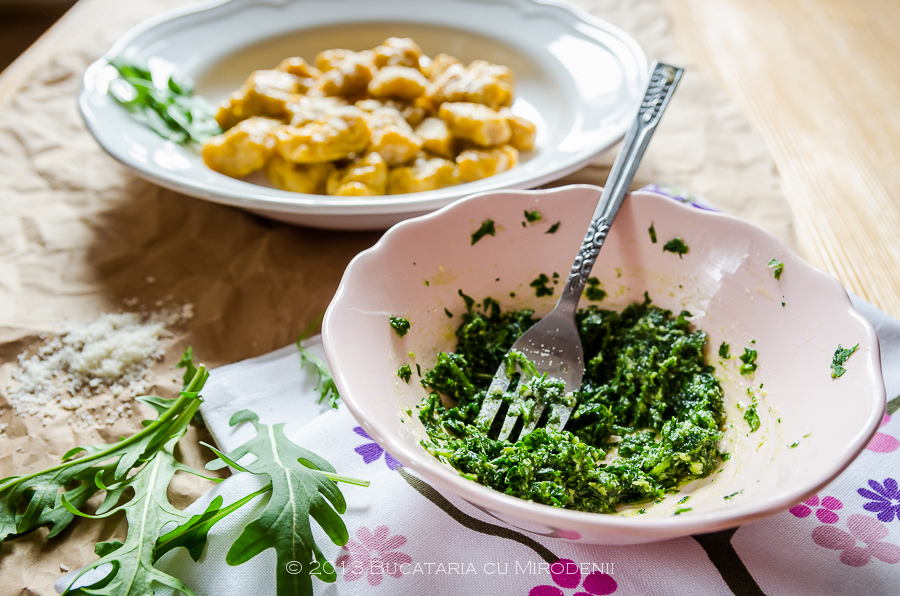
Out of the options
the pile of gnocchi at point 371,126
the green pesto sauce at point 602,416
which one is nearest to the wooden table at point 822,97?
the green pesto sauce at point 602,416

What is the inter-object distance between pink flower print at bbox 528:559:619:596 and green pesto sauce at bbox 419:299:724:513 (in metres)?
0.10

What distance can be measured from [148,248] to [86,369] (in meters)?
0.43

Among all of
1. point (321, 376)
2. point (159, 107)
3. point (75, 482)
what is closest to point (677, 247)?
point (321, 376)

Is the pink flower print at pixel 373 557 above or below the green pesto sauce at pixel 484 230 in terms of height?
below

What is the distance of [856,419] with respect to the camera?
0.83 m

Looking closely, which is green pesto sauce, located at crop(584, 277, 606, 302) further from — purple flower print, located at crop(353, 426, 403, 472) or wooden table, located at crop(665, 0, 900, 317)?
wooden table, located at crop(665, 0, 900, 317)

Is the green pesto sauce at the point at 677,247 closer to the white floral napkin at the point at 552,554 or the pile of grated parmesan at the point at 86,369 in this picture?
the white floral napkin at the point at 552,554

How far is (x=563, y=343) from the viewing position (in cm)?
112

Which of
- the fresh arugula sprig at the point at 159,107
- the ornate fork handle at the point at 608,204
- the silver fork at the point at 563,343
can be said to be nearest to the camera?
the silver fork at the point at 563,343

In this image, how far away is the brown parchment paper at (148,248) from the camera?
118 cm

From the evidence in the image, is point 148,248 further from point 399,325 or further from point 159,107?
point 399,325

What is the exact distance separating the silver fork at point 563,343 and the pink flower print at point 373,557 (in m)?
0.23

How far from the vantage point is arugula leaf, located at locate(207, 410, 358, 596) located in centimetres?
86

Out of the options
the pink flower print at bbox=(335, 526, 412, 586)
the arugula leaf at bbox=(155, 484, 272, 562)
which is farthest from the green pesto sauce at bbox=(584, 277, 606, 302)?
the arugula leaf at bbox=(155, 484, 272, 562)
